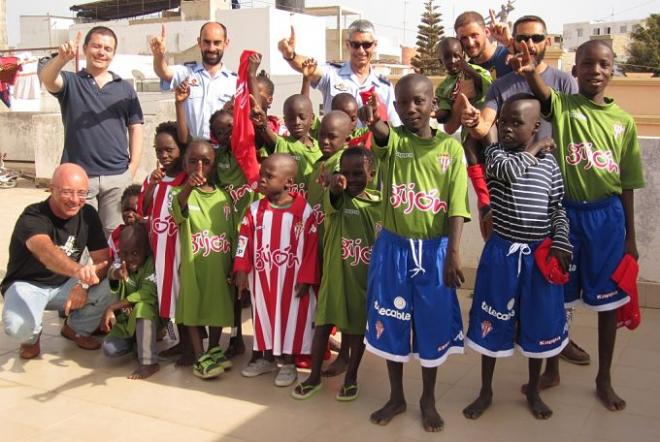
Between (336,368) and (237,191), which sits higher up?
→ (237,191)

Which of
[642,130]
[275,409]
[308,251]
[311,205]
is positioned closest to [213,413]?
[275,409]

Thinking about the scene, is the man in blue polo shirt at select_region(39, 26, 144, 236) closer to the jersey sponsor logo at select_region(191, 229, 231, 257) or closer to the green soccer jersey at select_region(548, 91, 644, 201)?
the jersey sponsor logo at select_region(191, 229, 231, 257)

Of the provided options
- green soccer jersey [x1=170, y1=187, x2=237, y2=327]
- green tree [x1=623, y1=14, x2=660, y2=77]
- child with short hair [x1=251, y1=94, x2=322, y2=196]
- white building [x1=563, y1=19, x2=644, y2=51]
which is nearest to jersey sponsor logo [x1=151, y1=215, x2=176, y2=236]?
green soccer jersey [x1=170, y1=187, x2=237, y2=327]

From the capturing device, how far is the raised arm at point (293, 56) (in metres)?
4.45

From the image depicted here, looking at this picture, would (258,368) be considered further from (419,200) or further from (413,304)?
(419,200)

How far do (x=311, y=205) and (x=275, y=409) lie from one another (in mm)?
1259

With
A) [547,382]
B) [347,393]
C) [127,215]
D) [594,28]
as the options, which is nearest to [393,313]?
[347,393]

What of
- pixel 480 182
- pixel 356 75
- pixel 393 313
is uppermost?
pixel 356 75

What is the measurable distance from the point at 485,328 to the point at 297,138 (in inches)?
65.0

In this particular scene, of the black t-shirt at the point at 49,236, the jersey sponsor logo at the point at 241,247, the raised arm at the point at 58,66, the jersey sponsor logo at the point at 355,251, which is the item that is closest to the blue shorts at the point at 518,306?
the jersey sponsor logo at the point at 355,251

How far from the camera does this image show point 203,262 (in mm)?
4289

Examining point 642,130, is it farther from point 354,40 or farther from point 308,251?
point 308,251

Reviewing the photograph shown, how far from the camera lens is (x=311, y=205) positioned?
4328 millimetres

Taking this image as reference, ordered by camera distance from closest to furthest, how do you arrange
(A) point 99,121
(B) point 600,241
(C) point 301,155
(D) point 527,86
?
1. (B) point 600,241
2. (D) point 527,86
3. (C) point 301,155
4. (A) point 99,121
